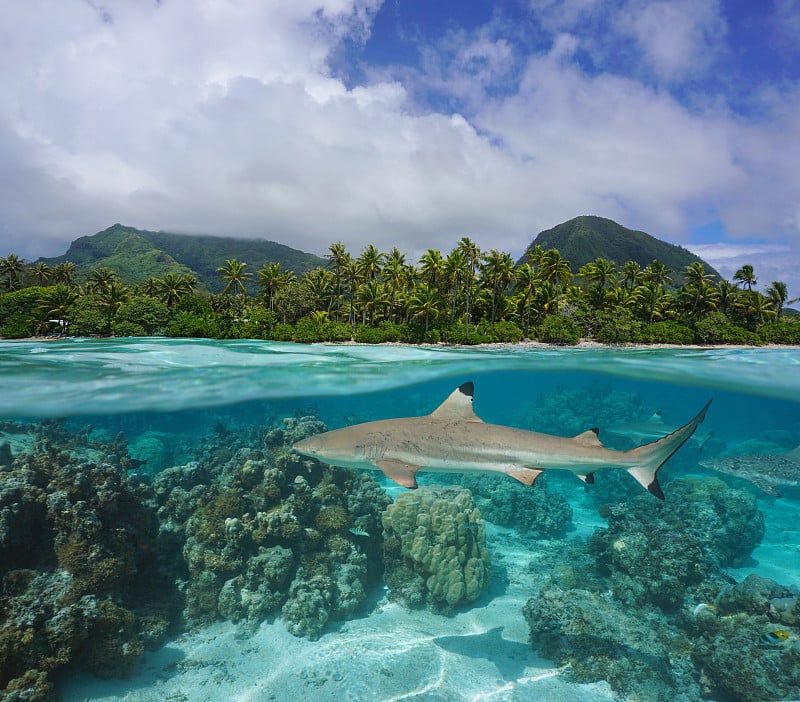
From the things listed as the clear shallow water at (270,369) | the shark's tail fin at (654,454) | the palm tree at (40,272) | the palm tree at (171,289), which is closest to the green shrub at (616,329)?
the clear shallow water at (270,369)

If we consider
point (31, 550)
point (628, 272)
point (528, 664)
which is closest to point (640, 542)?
point (528, 664)

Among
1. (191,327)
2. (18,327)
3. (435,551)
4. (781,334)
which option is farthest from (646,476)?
(18,327)

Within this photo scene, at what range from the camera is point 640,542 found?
10633 mm

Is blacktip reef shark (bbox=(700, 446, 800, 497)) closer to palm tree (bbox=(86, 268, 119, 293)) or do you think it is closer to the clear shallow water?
the clear shallow water

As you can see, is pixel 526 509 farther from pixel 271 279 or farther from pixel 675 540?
pixel 271 279

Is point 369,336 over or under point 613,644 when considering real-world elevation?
over

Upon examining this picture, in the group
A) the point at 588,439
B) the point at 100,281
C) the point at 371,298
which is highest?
the point at 100,281

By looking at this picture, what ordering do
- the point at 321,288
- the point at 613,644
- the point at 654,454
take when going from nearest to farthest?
the point at 654,454 → the point at 613,644 → the point at 321,288

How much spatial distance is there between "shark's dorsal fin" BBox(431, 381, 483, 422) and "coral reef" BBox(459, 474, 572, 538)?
896 centimetres

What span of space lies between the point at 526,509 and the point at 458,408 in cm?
1005

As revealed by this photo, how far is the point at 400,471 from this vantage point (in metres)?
5.36

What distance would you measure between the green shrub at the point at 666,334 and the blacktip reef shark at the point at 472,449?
41.9 meters

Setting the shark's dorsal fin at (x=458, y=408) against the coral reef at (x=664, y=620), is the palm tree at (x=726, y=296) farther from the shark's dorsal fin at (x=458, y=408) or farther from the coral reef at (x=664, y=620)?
the shark's dorsal fin at (x=458, y=408)

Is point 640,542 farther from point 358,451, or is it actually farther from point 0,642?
point 0,642
